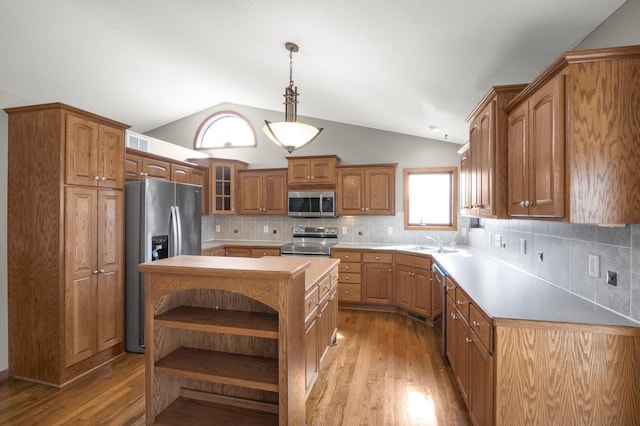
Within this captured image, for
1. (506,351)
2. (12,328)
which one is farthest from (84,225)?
(506,351)

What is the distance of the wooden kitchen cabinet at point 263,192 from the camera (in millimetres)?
4914

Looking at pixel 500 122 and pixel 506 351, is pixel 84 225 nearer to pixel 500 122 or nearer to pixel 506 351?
pixel 506 351

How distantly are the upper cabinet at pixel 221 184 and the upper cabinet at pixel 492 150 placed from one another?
11.8 ft

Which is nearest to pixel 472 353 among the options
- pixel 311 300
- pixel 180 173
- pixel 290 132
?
pixel 311 300

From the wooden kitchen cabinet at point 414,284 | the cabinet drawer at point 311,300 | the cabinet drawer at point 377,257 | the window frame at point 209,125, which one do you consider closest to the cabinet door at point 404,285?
the wooden kitchen cabinet at point 414,284

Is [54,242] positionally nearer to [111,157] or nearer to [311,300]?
[111,157]

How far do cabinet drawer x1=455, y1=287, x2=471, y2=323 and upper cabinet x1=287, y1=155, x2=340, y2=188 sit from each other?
270cm

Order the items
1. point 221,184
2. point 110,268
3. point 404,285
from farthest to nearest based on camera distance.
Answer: point 221,184
point 404,285
point 110,268

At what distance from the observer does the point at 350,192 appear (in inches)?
183

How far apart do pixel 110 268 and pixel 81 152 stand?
1063 millimetres

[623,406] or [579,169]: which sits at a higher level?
[579,169]

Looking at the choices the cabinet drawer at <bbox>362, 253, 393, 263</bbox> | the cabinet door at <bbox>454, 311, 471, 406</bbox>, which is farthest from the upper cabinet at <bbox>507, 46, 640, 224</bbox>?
the cabinet drawer at <bbox>362, 253, 393, 263</bbox>

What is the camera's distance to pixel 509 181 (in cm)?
206

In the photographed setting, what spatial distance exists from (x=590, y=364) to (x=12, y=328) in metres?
4.00
